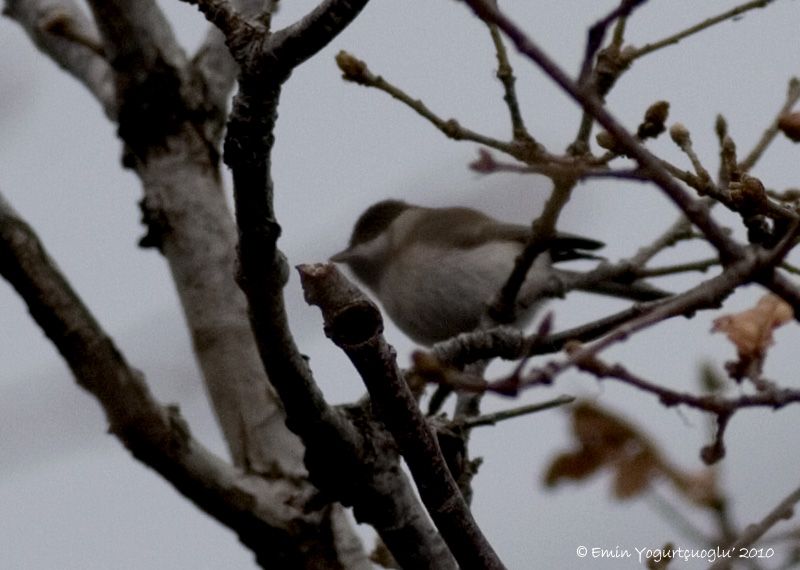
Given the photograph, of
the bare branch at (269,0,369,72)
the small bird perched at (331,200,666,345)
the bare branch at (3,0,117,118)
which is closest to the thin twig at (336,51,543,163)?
the bare branch at (269,0,369,72)

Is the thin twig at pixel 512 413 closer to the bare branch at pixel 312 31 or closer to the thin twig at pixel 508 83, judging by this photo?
the thin twig at pixel 508 83

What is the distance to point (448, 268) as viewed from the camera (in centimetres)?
616

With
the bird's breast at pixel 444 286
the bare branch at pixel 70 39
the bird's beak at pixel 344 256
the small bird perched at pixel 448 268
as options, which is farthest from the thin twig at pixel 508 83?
the bird's beak at pixel 344 256

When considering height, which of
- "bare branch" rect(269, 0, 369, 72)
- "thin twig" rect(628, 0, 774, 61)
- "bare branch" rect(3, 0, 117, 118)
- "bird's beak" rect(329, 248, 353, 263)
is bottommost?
"bare branch" rect(269, 0, 369, 72)

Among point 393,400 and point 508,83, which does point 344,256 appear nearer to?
point 508,83

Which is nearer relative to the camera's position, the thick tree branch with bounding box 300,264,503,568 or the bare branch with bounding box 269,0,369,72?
the bare branch with bounding box 269,0,369,72

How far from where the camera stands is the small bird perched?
5.94 meters

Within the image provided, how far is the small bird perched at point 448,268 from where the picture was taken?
5.94m

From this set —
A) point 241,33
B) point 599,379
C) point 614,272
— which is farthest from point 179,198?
point 599,379

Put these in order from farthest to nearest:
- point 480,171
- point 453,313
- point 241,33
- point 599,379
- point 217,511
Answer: point 453,313, point 217,511, point 241,33, point 480,171, point 599,379

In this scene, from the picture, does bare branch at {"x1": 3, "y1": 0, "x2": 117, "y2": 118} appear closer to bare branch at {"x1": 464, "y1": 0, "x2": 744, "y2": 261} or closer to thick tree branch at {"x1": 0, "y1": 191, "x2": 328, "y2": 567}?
thick tree branch at {"x1": 0, "y1": 191, "x2": 328, "y2": 567}

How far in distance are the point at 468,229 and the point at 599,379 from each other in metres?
4.96

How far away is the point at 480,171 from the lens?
5.65ft

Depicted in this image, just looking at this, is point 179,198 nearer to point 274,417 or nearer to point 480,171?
point 274,417
